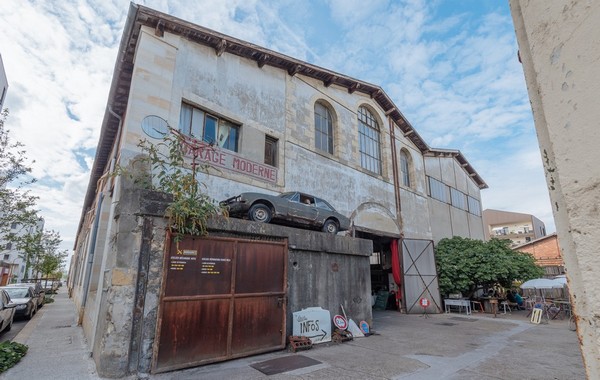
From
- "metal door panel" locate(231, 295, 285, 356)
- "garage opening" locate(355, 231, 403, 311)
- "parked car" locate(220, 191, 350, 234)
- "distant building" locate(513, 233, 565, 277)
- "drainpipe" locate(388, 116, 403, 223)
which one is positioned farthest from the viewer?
"distant building" locate(513, 233, 565, 277)

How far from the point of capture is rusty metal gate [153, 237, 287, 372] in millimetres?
5984

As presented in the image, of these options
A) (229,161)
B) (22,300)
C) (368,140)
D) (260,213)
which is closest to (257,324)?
(260,213)

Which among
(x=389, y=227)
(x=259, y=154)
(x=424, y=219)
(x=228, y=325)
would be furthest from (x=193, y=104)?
(x=424, y=219)

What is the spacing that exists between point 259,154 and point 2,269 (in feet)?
130

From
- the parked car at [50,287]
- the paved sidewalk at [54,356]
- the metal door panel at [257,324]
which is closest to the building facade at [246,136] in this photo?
the paved sidewalk at [54,356]

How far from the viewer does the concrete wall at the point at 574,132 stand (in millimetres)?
1098

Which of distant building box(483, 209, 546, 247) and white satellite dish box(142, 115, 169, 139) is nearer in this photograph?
white satellite dish box(142, 115, 169, 139)

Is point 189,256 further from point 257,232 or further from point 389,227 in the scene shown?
point 389,227

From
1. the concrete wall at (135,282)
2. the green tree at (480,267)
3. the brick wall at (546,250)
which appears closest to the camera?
the concrete wall at (135,282)

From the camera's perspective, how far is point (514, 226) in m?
52.4

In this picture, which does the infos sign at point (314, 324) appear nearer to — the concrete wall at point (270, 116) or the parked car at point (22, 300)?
A: the concrete wall at point (270, 116)

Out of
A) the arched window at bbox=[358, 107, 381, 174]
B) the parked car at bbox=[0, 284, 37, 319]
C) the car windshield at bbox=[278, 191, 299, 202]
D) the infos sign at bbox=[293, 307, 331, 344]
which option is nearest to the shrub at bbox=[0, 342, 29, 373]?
the infos sign at bbox=[293, 307, 331, 344]

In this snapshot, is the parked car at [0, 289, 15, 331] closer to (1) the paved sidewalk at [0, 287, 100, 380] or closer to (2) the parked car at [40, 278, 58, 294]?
(1) the paved sidewalk at [0, 287, 100, 380]

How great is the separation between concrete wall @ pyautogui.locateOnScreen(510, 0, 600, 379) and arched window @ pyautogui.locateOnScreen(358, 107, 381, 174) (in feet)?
49.2
